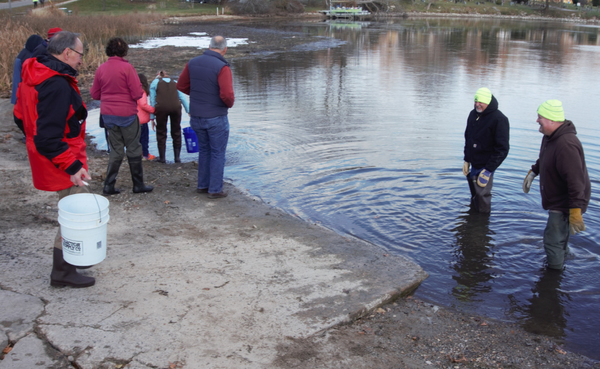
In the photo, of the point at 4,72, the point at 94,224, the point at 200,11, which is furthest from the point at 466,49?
the point at 200,11

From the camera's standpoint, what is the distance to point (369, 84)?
1878 centimetres

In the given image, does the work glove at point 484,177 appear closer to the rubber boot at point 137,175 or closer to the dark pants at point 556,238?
the dark pants at point 556,238

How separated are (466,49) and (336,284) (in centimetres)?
3121

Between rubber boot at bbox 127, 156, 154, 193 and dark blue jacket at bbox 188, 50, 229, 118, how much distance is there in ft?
3.59

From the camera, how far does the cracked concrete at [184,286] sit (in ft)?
11.9

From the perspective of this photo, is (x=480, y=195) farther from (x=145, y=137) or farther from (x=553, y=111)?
(x=145, y=137)

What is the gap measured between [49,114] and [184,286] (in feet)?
6.04

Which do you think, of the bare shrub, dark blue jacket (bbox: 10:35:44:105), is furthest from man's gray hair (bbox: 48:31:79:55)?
the bare shrub

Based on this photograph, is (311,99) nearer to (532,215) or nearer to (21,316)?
(532,215)

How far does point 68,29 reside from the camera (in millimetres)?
26047

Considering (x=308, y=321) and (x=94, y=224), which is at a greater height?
(x=94, y=224)

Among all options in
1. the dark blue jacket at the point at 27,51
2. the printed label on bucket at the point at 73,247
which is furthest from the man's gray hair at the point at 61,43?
the dark blue jacket at the point at 27,51

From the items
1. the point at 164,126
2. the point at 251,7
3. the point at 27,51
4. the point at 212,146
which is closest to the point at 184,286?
the point at 212,146

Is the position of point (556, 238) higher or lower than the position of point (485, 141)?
lower
